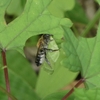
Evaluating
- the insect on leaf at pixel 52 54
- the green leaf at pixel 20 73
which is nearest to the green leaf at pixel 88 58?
the insect on leaf at pixel 52 54

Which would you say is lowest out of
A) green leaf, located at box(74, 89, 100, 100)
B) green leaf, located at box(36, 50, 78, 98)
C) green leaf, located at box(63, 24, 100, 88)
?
green leaf, located at box(36, 50, 78, 98)

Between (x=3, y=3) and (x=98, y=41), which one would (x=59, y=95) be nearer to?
(x=98, y=41)

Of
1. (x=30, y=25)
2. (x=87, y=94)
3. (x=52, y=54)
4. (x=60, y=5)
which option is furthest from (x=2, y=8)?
(x=60, y=5)

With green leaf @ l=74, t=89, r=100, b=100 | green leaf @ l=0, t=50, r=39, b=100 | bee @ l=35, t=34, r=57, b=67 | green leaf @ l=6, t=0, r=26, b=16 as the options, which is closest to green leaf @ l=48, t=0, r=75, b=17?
green leaf @ l=6, t=0, r=26, b=16

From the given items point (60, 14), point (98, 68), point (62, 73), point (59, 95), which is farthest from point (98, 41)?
point (62, 73)

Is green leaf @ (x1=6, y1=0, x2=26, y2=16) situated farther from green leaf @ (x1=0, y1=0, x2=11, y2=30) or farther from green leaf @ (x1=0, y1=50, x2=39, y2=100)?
green leaf @ (x1=0, y1=0, x2=11, y2=30)

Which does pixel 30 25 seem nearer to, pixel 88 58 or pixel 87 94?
pixel 88 58
